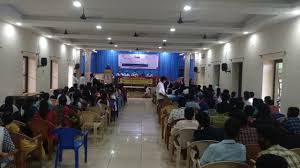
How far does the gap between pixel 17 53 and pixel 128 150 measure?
5921 mm

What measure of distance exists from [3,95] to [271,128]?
8.40 meters

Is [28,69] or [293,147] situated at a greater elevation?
[28,69]

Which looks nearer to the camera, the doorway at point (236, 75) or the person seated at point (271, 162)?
the person seated at point (271, 162)

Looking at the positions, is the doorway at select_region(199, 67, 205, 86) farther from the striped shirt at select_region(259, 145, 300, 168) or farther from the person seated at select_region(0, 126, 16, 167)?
the striped shirt at select_region(259, 145, 300, 168)

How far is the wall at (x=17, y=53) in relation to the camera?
366 inches

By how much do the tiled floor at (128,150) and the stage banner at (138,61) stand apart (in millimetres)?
16151

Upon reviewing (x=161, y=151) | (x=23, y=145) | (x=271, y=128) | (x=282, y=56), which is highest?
(x=282, y=56)

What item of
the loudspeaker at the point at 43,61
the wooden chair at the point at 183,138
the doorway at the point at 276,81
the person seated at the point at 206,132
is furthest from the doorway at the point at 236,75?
the person seated at the point at 206,132

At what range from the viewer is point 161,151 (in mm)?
6488

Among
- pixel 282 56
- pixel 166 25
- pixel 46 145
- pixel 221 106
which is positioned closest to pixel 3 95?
pixel 46 145

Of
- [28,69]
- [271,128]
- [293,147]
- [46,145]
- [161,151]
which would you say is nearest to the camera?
[271,128]

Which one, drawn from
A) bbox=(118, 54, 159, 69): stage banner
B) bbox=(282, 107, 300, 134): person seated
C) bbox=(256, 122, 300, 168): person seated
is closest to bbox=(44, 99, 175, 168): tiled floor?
bbox=(282, 107, 300, 134): person seated

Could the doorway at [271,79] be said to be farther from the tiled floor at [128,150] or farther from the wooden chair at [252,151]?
the wooden chair at [252,151]

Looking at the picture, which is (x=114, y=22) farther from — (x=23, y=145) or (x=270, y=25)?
(x=23, y=145)
